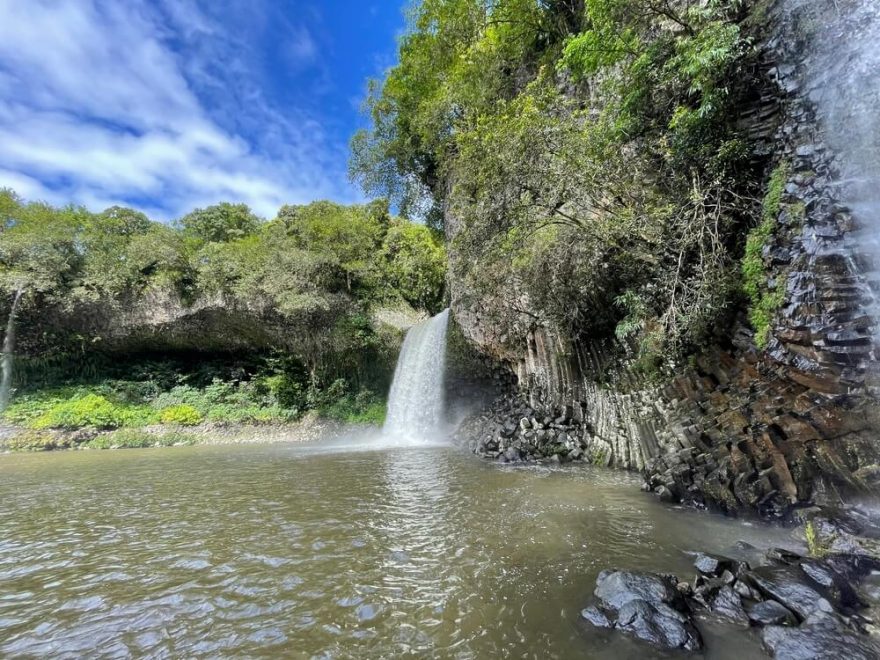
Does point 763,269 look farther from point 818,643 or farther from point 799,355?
point 818,643

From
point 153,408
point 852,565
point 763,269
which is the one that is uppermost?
point 763,269

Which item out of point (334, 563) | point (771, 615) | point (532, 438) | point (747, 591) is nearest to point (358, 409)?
point (532, 438)

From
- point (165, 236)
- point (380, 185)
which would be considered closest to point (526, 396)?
point (380, 185)

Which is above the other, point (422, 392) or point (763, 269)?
point (763, 269)

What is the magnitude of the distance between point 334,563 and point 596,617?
2503 mm

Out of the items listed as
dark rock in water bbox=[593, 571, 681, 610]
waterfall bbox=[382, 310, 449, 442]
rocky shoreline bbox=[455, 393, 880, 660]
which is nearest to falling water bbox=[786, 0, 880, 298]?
rocky shoreline bbox=[455, 393, 880, 660]

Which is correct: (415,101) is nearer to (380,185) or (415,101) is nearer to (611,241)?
(380,185)

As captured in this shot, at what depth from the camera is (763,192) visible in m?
5.26

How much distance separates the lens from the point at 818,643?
97.3 inches

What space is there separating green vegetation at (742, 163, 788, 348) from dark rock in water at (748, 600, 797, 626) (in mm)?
3205

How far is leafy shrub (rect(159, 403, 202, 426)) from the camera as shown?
17000 mm

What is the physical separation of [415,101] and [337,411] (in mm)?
14477

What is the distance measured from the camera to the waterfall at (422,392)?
1540 centimetres

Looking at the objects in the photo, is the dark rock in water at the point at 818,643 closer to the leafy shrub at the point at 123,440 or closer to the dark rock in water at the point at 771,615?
the dark rock in water at the point at 771,615
